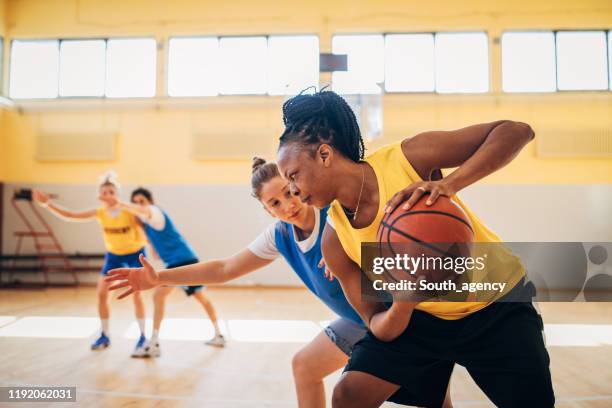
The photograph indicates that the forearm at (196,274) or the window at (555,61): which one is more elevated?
the window at (555,61)

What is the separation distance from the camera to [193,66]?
26.2 ft

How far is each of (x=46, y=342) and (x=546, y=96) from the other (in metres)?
7.34

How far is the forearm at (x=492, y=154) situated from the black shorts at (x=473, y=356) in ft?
1.14

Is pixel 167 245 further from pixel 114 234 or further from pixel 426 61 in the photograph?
pixel 426 61

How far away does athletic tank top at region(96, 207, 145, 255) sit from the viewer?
3811 mm

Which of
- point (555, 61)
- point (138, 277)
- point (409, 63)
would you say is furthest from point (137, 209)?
point (555, 61)

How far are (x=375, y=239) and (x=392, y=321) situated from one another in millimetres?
207

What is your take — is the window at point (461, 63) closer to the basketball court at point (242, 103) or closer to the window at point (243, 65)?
the basketball court at point (242, 103)

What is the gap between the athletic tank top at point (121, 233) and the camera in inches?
150

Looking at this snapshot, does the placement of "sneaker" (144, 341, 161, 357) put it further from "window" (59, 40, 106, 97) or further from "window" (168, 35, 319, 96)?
"window" (59, 40, 106, 97)

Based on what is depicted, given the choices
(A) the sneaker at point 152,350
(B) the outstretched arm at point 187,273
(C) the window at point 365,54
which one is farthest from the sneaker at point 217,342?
(C) the window at point 365,54

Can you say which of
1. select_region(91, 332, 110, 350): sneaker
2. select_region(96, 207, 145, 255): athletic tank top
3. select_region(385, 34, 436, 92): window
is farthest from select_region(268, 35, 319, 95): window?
select_region(91, 332, 110, 350): sneaker

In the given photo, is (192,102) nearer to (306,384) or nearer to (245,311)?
(245,311)

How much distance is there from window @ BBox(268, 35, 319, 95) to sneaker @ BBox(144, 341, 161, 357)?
5197mm
